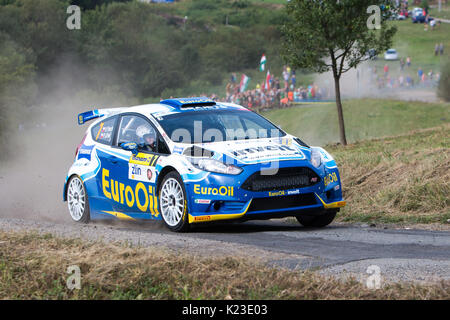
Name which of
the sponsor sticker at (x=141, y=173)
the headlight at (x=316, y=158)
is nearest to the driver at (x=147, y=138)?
the sponsor sticker at (x=141, y=173)

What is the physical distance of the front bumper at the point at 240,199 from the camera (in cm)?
870

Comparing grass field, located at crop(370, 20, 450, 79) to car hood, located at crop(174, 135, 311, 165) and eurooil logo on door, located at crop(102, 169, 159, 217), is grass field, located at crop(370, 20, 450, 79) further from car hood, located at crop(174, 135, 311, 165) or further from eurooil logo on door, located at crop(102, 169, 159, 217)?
car hood, located at crop(174, 135, 311, 165)

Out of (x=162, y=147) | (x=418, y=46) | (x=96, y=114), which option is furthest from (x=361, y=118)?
(x=418, y=46)

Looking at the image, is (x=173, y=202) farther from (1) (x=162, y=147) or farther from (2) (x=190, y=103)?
(2) (x=190, y=103)

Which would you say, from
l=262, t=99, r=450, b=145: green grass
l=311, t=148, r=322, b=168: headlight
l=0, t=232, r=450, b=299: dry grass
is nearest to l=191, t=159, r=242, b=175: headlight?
l=311, t=148, r=322, b=168: headlight

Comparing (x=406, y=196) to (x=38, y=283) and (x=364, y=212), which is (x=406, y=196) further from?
(x=38, y=283)

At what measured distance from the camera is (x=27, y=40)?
76188 mm

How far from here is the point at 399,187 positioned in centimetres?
1162

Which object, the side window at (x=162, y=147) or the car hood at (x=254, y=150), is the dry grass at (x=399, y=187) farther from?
the side window at (x=162, y=147)

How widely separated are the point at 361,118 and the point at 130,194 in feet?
116

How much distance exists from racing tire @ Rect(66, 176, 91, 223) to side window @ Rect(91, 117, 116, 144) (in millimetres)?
697

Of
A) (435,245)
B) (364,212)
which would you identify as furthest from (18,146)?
(435,245)

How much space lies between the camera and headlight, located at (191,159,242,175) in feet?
28.6

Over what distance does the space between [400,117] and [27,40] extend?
46193 mm
